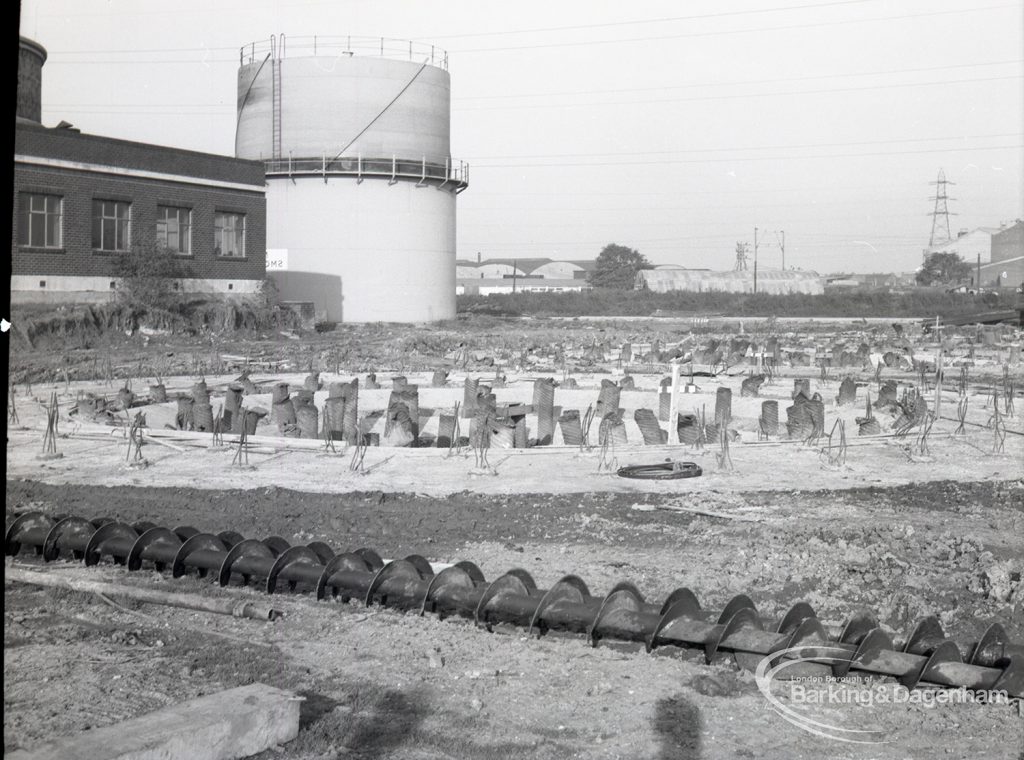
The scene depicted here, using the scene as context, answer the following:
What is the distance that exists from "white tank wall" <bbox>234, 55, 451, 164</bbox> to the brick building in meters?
5.76

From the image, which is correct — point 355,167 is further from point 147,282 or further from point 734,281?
point 734,281

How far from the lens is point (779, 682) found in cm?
448

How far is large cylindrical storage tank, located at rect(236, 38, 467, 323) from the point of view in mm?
37406

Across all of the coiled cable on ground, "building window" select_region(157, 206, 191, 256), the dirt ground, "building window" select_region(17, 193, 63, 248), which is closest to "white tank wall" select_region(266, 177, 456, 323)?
"building window" select_region(157, 206, 191, 256)

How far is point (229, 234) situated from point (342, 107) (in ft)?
27.5

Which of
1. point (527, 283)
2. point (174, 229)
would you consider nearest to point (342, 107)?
point (174, 229)

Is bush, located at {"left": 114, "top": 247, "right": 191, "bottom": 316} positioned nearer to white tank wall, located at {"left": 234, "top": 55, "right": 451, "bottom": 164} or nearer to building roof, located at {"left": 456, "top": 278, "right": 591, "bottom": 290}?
white tank wall, located at {"left": 234, "top": 55, "right": 451, "bottom": 164}

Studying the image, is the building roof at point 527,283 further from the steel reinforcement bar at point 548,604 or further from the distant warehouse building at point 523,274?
the steel reinforcement bar at point 548,604

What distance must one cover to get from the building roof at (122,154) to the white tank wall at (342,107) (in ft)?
20.0

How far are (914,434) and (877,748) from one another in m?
7.81

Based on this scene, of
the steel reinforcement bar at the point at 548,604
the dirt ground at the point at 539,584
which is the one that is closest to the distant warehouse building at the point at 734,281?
the dirt ground at the point at 539,584

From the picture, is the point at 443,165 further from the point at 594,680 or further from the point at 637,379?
the point at 594,680

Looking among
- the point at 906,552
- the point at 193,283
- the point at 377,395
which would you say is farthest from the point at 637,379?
the point at 193,283

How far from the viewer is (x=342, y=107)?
37.9 metres
